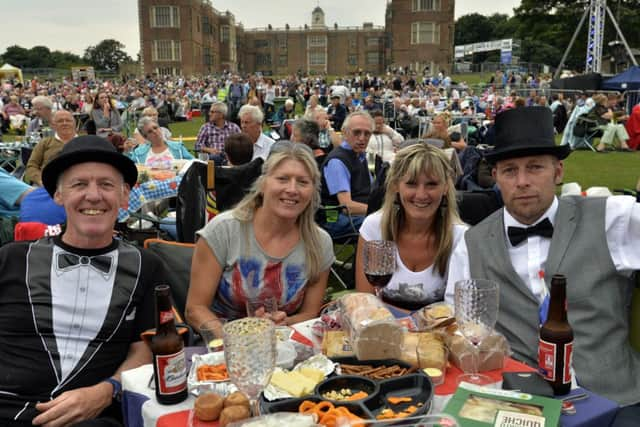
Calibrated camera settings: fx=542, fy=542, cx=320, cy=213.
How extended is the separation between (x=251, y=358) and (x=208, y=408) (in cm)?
18

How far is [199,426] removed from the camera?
4.92 ft

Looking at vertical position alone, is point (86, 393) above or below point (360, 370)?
below

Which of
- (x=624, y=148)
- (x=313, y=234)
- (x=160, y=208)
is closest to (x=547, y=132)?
(x=313, y=234)

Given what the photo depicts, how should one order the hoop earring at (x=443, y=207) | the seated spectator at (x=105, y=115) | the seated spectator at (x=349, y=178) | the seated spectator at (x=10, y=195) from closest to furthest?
the hoop earring at (x=443, y=207)
the seated spectator at (x=10, y=195)
the seated spectator at (x=349, y=178)
the seated spectator at (x=105, y=115)

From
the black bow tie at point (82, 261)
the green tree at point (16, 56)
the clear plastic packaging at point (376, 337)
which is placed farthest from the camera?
the green tree at point (16, 56)

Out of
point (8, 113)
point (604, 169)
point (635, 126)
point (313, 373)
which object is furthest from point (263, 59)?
point (313, 373)

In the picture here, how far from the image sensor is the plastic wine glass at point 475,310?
1.75 m

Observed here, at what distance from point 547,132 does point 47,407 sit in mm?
2283

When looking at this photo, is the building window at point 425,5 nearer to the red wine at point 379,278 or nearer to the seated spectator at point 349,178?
the seated spectator at point 349,178

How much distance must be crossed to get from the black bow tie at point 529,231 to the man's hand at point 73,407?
5.81 feet

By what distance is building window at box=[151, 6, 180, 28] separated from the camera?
74.8 m

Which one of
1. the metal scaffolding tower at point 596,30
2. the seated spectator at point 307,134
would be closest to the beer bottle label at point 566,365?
the seated spectator at point 307,134

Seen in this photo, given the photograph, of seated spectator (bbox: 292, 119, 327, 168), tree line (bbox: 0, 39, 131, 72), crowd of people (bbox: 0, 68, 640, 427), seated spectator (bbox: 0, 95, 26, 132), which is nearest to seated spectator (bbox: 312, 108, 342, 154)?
seated spectator (bbox: 292, 119, 327, 168)

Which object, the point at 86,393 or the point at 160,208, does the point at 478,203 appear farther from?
the point at 160,208
